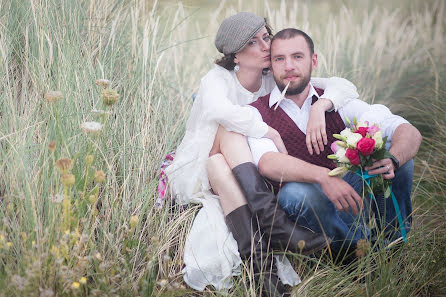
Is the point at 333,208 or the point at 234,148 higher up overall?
the point at 234,148

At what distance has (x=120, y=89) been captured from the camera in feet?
13.8

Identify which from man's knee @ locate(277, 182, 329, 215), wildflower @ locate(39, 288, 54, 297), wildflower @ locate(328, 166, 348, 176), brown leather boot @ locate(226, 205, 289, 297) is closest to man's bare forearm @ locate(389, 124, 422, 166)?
wildflower @ locate(328, 166, 348, 176)

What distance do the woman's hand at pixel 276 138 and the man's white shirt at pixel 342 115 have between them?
0.03 meters

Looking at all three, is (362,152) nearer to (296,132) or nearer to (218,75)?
(296,132)

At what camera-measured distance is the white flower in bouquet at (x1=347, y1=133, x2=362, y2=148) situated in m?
3.06

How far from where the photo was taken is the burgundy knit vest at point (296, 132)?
11.8 feet

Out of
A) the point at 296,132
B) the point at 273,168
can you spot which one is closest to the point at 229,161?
the point at 273,168

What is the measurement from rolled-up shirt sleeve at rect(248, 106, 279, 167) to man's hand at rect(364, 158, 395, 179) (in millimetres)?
605

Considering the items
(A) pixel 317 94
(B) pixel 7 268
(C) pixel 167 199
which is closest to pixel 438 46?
(A) pixel 317 94

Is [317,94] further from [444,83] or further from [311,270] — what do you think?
[444,83]

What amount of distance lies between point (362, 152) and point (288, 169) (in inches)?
18.1

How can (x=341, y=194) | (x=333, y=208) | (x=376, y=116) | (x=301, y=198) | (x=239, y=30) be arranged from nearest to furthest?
(x=341, y=194) < (x=301, y=198) < (x=333, y=208) < (x=376, y=116) < (x=239, y=30)

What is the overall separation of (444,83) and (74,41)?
3.42m

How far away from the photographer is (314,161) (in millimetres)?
3580
